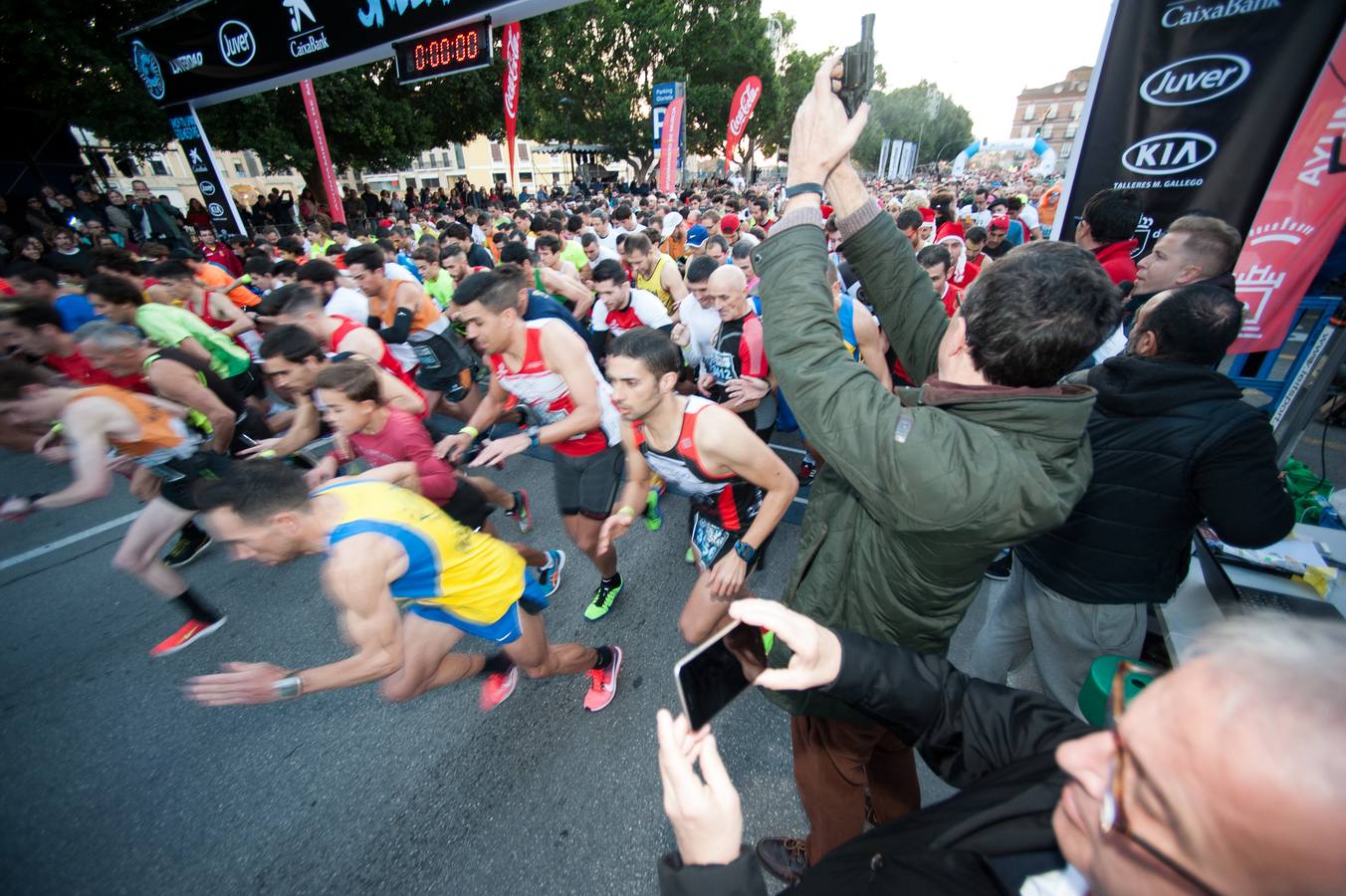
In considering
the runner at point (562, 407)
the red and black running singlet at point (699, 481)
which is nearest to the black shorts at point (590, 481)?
the runner at point (562, 407)

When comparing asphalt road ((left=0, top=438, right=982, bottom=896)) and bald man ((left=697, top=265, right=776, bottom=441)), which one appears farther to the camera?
bald man ((left=697, top=265, right=776, bottom=441))

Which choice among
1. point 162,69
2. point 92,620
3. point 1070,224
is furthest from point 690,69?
point 92,620

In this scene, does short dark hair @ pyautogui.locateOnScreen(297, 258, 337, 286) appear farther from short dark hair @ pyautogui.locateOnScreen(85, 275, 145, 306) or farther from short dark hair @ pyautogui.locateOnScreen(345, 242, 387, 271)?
short dark hair @ pyautogui.locateOnScreen(85, 275, 145, 306)

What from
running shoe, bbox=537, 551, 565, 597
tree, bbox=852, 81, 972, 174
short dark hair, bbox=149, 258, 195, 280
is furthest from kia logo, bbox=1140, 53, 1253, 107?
tree, bbox=852, 81, 972, 174

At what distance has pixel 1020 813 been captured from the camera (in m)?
0.84

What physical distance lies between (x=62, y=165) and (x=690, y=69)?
30059 mm

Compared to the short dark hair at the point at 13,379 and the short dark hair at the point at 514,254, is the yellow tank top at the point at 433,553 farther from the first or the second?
the short dark hair at the point at 514,254

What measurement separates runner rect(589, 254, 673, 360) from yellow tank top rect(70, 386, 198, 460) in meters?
3.27

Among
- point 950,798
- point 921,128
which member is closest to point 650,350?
point 950,798

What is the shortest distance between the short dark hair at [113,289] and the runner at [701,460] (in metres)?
5.12

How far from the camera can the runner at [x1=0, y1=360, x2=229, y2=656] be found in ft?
9.77

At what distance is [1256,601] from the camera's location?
2438mm

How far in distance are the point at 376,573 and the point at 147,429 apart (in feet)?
8.29

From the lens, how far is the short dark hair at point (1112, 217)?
336 centimetres
